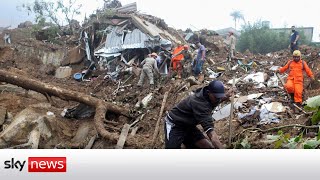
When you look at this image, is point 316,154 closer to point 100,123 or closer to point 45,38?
point 100,123

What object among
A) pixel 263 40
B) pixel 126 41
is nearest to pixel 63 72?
pixel 126 41

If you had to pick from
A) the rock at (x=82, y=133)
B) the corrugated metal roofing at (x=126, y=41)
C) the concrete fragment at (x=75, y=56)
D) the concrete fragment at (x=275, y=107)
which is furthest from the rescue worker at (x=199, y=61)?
the concrete fragment at (x=75, y=56)

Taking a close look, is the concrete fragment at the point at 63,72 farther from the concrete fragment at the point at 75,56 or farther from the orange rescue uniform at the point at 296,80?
the orange rescue uniform at the point at 296,80

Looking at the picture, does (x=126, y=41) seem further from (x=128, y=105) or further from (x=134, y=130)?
(x=134, y=130)

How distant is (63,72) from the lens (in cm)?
1623

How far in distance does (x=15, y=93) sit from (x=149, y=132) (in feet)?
14.1

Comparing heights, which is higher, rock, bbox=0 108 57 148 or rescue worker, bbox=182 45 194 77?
rescue worker, bbox=182 45 194 77

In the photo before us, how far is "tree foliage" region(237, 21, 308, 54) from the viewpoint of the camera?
24.8 meters

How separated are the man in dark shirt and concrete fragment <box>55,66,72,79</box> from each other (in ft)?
41.7

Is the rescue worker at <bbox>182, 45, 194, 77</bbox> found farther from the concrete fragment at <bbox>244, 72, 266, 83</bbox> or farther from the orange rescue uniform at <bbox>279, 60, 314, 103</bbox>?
the orange rescue uniform at <bbox>279, 60, 314, 103</bbox>

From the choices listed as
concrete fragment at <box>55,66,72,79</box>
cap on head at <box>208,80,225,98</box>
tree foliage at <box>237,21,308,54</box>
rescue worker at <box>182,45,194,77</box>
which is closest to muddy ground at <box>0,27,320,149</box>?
rescue worker at <box>182,45,194,77</box>

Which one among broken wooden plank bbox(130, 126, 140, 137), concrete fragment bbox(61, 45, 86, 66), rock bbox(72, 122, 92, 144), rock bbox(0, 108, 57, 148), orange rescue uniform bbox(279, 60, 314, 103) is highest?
orange rescue uniform bbox(279, 60, 314, 103)

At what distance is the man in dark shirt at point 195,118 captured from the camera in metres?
3.74

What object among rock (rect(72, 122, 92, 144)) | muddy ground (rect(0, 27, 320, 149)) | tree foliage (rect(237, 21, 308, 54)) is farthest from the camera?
tree foliage (rect(237, 21, 308, 54))
